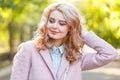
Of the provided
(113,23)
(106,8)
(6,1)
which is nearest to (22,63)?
(6,1)

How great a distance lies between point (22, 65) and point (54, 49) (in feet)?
0.99

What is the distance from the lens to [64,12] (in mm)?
3729

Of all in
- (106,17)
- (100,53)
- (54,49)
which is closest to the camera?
(54,49)

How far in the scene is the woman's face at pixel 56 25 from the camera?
375cm

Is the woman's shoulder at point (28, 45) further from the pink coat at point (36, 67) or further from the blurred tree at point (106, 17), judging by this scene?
the blurred tree at point (106, 17)

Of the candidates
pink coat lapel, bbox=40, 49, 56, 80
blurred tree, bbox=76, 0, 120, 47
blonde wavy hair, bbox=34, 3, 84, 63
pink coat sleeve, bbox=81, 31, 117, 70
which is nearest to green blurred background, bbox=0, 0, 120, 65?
blurred tree, bbox=76, 0, 120, 47

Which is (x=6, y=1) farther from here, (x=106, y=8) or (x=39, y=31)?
(x=106, y=8)

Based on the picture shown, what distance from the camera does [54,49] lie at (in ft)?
12.6

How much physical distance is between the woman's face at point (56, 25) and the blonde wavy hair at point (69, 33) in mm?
26

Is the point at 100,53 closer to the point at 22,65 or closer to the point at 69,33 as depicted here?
the point at 69,33

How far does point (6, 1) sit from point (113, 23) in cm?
797

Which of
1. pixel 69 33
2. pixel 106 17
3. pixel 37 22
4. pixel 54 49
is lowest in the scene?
pixel 37 22

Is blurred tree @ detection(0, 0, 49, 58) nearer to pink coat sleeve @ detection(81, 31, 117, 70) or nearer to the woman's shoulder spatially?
pink coat sleeve @ detection(81, 31, 117, 70)

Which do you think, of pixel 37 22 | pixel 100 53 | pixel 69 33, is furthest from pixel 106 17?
pixel 69 33
